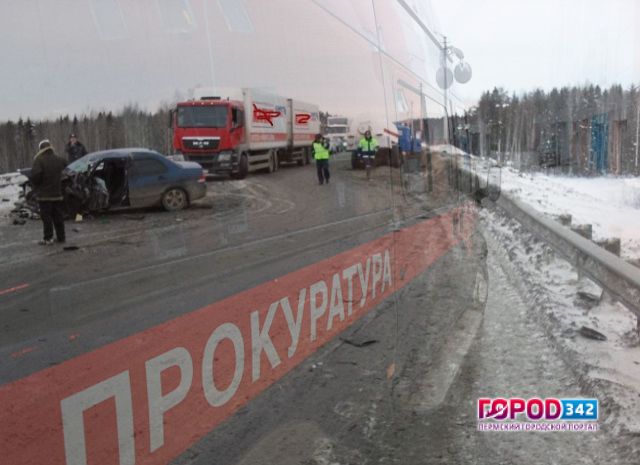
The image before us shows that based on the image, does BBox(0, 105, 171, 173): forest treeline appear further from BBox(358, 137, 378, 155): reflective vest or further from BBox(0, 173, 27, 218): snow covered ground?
BBox(358, 137, 378, 155): reflective vest

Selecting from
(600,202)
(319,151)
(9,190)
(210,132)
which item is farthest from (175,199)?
(600,202)

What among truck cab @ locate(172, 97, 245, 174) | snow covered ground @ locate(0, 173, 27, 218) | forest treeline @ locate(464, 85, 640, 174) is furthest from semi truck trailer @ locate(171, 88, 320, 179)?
forest treeline @ locate(464, 85, 640, 174)

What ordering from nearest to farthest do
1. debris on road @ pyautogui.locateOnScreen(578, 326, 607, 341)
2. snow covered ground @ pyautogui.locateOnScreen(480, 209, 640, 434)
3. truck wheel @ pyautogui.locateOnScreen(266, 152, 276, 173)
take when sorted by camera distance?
truck wheel @ pyautogui.locateOnScreen(266, 152, 276, 173)
snow covered ground @ pyautogui.locateOnScreen(480, 209, 640, 434)
debris on road @ pyautogui.locateOnScreen(578, 326, 607, 341)

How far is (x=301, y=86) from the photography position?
1567mm

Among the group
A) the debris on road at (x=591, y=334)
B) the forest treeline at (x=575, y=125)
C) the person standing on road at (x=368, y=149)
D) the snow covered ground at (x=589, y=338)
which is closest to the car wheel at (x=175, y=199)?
the person standing on road at (x=368, y=149)

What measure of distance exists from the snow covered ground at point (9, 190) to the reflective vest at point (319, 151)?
35.0 inches

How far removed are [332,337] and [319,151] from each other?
621 mm

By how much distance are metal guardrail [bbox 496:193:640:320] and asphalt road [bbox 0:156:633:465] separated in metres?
0.60

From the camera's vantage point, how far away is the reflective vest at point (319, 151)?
5.60ft

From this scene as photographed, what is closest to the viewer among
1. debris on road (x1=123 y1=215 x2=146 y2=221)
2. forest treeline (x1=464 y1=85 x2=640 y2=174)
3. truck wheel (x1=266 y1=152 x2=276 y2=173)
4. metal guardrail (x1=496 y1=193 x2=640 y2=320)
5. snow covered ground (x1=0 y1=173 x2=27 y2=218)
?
snow covered ground (x1=0 y1=173 x2=27 y2=218)

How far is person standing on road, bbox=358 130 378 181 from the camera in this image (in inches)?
79.8

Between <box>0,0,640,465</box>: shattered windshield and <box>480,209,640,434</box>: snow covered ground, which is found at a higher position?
<box>0,0,640,465</box>: shattered windshield

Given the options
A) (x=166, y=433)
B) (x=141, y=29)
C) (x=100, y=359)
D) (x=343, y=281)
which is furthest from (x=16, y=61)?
(x=343, y=281)

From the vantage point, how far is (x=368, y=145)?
82.6 inches
